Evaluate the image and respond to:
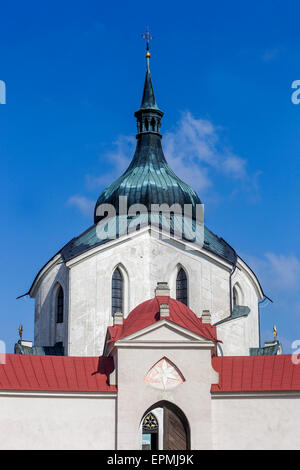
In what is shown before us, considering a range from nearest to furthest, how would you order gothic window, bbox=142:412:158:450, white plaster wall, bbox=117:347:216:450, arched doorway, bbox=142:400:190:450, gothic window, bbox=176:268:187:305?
1. white plaster wall, bbox=117:347:216:450
2. arched doorway, bbox=142:400:190:450
3. gothic window, bbox=142:412:158:450
4. gothic window, bbox=176:268:187:305

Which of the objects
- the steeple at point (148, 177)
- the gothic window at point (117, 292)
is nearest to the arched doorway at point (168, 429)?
the gothic window at point (117, 292)

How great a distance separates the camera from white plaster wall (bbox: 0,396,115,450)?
30688 mm

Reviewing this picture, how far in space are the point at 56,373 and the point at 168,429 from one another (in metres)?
5.48

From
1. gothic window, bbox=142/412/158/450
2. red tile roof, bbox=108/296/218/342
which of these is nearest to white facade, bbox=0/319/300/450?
red tile roof, bbox=108/296/218/342

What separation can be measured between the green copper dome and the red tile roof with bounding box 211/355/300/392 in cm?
1630

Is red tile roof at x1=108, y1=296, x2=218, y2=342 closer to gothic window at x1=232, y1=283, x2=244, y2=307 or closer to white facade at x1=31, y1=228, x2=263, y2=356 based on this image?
white facade at x1=31, y1=228, x2=263, y2=356

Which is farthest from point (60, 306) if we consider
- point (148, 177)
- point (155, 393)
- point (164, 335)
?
point (155, 393)
